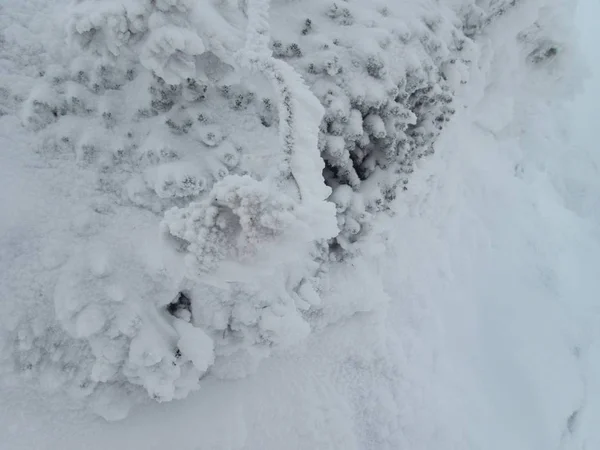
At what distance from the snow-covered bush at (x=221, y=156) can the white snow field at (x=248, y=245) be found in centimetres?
2

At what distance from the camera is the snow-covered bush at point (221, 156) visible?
3625 mm

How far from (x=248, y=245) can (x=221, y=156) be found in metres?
1.59

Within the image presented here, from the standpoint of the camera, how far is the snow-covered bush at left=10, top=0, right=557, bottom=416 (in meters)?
3.62

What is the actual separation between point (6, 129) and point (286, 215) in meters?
3.29

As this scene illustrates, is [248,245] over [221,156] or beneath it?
over

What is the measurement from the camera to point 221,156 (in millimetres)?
4645

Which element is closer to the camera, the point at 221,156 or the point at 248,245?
the point at 248,245

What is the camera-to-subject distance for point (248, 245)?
11.1ft

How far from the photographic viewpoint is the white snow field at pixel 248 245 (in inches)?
156

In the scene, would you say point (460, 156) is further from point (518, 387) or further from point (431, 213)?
point (518, 387)

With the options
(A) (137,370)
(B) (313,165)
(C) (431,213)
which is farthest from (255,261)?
(C) (431,213)

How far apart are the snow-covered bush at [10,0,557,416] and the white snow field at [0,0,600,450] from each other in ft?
0.07

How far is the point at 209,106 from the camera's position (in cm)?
483

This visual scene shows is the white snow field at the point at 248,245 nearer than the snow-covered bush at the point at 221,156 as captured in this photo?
No
